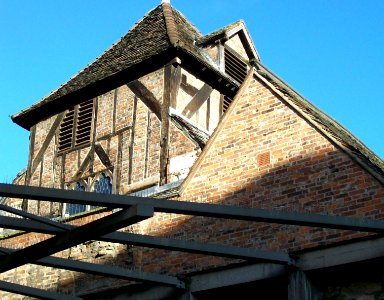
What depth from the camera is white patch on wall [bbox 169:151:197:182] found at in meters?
14.7

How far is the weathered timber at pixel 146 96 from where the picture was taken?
16016 mm

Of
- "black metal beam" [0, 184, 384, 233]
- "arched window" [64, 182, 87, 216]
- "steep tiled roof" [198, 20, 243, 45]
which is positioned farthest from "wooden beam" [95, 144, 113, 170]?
"black metal beam" [0, 184, 384, 233]

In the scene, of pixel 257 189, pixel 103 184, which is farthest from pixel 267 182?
pixel 103 184

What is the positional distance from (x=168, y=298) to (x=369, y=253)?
8.99 ft

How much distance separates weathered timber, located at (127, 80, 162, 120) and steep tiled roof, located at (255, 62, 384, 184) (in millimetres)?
5070

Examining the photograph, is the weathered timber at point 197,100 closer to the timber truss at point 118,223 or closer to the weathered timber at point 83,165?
the weathered timber at point 83,165

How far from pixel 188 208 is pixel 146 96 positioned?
9.10 m

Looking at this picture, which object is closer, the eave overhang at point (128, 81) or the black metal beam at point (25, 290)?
the black metal beam at point (25, 290)

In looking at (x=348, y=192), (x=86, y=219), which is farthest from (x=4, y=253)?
(x=348, y=192)

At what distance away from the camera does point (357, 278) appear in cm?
907

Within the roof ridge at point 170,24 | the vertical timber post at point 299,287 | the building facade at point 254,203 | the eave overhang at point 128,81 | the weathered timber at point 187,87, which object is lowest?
the vertical timber post at point 299,287

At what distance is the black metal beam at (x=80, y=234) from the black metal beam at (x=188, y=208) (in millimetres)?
104

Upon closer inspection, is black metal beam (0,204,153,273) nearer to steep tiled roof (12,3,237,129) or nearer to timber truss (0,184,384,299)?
timber truss (0,184,384,299)

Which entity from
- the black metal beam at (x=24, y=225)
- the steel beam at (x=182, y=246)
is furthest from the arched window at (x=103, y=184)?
the black metal beam at (x=24, y=225)
